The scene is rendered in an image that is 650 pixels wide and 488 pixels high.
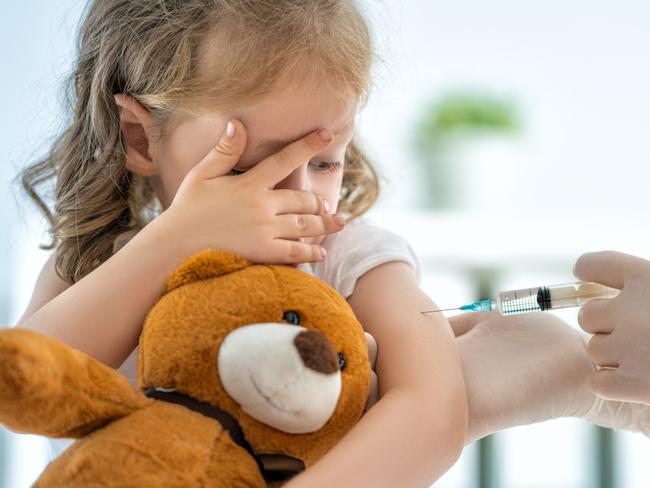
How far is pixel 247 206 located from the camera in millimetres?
782

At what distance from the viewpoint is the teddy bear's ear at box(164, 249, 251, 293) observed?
2.16 ft

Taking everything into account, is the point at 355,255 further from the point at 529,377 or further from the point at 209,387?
the point at 209,387

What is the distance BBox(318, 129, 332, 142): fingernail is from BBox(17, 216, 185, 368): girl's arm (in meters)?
0.18

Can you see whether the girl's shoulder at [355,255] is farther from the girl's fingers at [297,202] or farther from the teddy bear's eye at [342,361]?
the teddy bear's eye at [342,361]

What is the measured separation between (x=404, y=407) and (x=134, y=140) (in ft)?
1.62

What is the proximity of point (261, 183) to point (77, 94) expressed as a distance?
1.31 ft

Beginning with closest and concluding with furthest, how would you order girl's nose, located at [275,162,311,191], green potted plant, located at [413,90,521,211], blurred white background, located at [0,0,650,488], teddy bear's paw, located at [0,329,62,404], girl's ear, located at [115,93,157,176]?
teddy bear's paw, located at [0,329,62,404] → girl's nose, located at [275,162,311,191] → girl's ear, located at [115,93,157,176] → blurred white background, located at [0,0,650,488] → green potted plant, located at [413,90,521,211]

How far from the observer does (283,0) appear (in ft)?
2.82

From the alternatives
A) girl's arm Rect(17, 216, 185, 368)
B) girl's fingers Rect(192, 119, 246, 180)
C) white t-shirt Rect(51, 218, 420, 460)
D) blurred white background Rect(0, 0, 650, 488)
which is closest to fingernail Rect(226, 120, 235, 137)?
girl's fingers Rect(192, 119, 246, 180)

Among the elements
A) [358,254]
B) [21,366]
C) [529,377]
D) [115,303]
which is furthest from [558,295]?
[21,366]

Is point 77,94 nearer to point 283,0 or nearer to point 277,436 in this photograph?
point 283,0

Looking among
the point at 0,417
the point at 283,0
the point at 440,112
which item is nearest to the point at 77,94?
the point at 283,0

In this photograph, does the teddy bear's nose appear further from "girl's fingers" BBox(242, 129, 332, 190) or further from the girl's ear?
the girl's ear

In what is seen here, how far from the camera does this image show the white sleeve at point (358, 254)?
93cm
